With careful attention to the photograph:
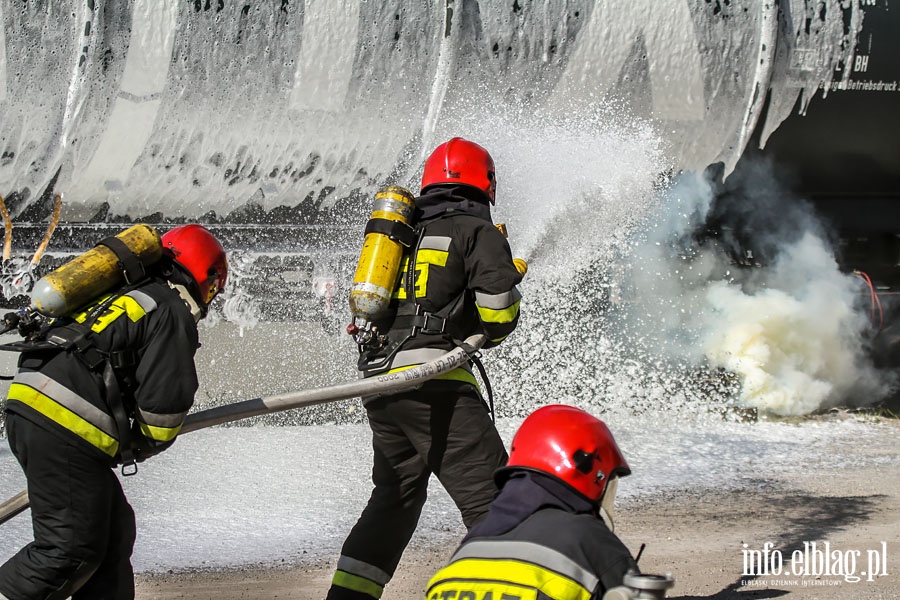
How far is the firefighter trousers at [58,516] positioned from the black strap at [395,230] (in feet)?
3.66

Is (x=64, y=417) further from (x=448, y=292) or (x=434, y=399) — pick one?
(x=448, y=292)

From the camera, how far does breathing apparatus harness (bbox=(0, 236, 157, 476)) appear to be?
8.28 ft

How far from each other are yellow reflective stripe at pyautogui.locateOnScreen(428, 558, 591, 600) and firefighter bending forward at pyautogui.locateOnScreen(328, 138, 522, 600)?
1228 mm

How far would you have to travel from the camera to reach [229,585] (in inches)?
137

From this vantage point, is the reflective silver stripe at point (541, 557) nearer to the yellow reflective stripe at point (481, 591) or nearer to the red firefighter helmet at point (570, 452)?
the yellow reflective stripe at point (481, 591)

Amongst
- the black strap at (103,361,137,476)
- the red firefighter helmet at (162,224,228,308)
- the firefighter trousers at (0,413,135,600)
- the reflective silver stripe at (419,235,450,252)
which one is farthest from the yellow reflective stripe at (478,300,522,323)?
the firefighter trousers at (0,413,135,600)

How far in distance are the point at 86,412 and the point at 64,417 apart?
2.3 inches

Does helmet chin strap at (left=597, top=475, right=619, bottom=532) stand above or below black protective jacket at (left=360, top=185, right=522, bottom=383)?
below

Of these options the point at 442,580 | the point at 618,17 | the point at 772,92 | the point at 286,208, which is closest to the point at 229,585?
the point at 442,580

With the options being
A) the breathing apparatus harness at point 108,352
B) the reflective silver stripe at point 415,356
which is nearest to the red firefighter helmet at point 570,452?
the reflective silver stripe at point 415,356

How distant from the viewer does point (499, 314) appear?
117 inches

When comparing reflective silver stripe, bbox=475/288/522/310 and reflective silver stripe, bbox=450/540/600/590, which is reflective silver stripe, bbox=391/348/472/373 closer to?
reflective silver stripe, bbox=475/288/522/310

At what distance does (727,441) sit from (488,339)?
3315 millimetres

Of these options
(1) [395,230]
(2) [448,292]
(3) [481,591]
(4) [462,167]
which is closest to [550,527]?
(3) [481,591]
